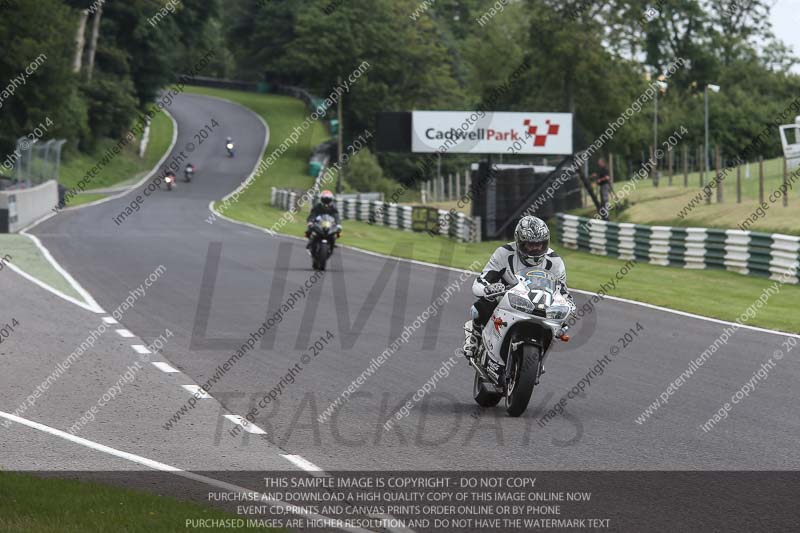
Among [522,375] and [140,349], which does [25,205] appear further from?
[522,375]

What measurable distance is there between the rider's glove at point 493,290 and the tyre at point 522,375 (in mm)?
493

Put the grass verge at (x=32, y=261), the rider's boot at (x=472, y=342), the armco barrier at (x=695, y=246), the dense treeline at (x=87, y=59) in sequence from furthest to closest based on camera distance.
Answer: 1. the dense treeline at (x=87, y=59)
2. the armco barrier at (x=695, y=246)
3. the grass verge at (x=32, y=261)
4. the rider's boot at (x=472, y=342)

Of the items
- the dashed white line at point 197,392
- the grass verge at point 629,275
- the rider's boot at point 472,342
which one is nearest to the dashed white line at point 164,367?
the dashed white line at point 197,392

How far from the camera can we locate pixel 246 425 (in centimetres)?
996

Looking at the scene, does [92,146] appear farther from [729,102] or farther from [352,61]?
[729,102]

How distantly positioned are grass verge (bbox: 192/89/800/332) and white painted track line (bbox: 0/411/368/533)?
37.0ft

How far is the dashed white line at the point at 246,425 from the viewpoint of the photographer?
966cm

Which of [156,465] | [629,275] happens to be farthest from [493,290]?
[629,275]

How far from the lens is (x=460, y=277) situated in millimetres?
26109

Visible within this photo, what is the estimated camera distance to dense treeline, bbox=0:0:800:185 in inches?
2766

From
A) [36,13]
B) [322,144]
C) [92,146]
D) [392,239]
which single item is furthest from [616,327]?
[322,144]

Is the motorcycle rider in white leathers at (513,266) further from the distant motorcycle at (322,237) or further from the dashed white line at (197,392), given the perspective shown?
the distant motorcycle at (322,237)

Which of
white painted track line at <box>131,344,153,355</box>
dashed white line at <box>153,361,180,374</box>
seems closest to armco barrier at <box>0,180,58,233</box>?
white painted track line at <box>131,344,153,355</box>

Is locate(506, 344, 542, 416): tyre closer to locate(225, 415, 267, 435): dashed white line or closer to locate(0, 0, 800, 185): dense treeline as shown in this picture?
locate(225, 415, 267, 435): dashed white line
